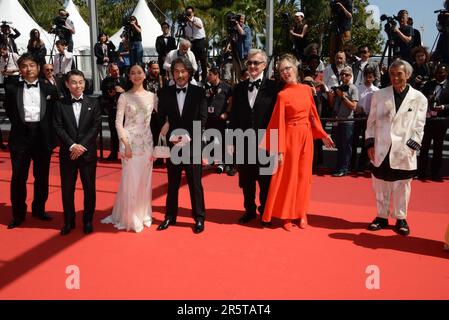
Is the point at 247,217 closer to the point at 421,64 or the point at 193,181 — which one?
the point at 193,181

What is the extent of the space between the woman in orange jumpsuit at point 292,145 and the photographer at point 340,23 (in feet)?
16.1

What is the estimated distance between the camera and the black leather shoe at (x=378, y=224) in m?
5.18

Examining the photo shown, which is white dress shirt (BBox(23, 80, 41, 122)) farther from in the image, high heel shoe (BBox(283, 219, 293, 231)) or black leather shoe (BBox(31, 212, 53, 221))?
high heel shoe (BBox(283, 219, 293, 231))

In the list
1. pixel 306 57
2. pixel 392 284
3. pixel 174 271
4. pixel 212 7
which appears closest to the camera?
pixel 392 284

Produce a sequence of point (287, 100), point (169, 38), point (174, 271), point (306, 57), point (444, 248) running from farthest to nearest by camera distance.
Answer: point (169, 38) → point (306, 57) → point (287, 100) → point (444, 248) → point (174, 271)

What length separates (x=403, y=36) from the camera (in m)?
9.37

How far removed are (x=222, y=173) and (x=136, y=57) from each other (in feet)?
16.0

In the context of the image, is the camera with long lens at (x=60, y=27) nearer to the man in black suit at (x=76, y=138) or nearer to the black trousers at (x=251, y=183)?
the man in black suit at (x=76, y=138)

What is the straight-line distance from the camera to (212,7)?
91.4ft

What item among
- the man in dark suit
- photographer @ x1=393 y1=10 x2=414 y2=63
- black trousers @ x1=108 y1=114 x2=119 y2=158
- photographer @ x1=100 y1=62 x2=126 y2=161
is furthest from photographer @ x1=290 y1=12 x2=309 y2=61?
the man in dark suit

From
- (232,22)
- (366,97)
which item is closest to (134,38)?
(232,22)

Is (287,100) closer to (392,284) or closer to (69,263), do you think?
(392,284)

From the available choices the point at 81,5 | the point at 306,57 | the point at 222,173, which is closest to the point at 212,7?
the point at 81,5

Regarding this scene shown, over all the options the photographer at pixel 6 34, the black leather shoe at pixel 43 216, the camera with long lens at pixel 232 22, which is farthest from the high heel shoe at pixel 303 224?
the photographer at pixel 6 34
